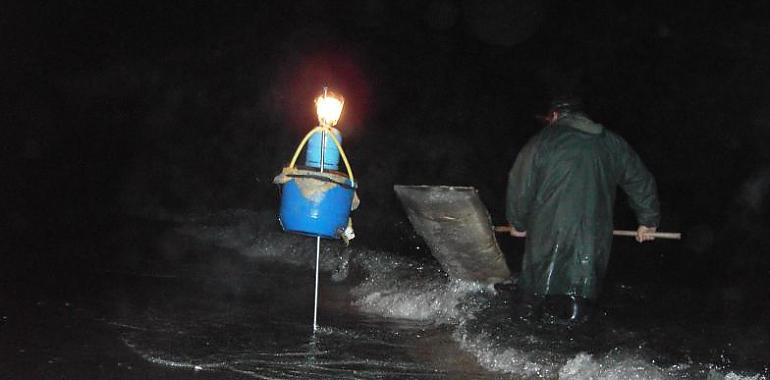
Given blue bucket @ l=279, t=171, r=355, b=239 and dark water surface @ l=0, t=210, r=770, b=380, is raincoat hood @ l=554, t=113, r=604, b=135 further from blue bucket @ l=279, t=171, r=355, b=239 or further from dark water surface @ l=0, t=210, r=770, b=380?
blue bucket @ l=279, t=171, r=355, b=239

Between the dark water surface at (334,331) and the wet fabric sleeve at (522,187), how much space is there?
798 mm

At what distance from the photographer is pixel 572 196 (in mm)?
4812

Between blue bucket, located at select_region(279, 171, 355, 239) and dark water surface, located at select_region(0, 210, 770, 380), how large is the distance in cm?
83

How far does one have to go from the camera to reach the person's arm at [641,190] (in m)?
4.95

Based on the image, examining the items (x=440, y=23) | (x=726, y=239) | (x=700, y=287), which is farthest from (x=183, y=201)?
(x=700, y=287)

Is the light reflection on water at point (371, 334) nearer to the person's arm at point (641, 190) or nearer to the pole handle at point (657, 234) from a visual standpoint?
the pole handle at point (657, 234)

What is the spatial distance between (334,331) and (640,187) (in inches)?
97.6

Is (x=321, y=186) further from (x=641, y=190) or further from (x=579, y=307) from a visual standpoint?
(x=641, y=190)

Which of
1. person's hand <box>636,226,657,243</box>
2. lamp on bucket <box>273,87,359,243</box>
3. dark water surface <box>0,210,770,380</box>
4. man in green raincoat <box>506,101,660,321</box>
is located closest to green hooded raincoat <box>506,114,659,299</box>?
man in green raincoat <box>506,101,660,321</box>

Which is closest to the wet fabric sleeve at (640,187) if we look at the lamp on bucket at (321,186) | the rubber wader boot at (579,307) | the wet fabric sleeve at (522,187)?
the wet fabric sleeve at (522,187)

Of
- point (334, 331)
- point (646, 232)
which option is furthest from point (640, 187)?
point (334, 331)

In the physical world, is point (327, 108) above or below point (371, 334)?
above

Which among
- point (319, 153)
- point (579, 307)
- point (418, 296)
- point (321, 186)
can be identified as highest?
point (319, 153)

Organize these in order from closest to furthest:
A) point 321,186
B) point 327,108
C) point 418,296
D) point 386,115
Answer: point 321,186 < point 327,108 < point 418,296 < point 386,115
